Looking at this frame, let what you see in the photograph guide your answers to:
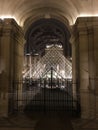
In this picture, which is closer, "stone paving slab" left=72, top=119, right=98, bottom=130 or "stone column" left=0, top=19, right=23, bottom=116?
"stone paving slab" left=72, top=119, right=98, bottom=130

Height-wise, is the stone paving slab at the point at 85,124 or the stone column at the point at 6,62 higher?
the stone column at the point at 6,62

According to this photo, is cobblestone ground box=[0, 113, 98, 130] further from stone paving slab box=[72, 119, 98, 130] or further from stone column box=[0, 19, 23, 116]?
stone column box=[0, 19, 23, 116]

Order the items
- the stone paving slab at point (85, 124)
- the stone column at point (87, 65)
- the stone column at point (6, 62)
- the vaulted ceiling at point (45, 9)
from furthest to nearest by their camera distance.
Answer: the vaulted ceiling at point (45, 9)
the stone column at point (6, 62)
the stone column at point (87, 65)
the stone paving slab at point (85, 124)

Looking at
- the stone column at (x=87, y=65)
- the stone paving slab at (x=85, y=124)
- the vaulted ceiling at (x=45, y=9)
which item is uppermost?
the vaulted ceiling at (x=45, y=9)

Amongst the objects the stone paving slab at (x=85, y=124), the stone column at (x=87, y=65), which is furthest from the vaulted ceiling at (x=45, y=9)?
the stone paving slab at (x=85, y=124)

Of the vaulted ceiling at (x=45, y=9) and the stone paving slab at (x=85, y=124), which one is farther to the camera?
the vaulted ceiling at (x=45, y=9)

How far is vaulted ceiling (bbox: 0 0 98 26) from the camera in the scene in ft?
37.8

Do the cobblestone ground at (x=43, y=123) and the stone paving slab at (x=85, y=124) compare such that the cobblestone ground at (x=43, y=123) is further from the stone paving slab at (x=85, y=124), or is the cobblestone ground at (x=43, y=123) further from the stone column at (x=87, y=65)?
the stone column at (x=87, y=65)

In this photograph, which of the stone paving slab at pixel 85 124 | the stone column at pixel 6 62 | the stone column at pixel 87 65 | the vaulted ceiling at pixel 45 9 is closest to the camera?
the stone paving slab at pixel 85 124

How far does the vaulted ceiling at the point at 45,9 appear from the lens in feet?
37.8

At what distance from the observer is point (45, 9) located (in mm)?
15047

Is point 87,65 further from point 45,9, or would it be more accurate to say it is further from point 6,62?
point 45,9

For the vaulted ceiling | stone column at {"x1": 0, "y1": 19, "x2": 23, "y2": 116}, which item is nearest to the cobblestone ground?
stone column at {"x1": 0, "y1": 19, "x2": 23, "y2": 116}

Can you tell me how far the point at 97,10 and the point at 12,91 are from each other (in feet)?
22.3
